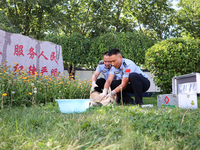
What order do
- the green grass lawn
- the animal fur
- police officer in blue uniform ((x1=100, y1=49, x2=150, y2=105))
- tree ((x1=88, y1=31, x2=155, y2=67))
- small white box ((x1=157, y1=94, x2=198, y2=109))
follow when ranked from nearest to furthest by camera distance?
the green grass lawn, small white box ((x1=157, y1=94, x2=198, y2=109)), the animal fur, police officer in blue uniform ((x1=100, y1=49, x2=150, y2=105)), tree ((x1=88, y1=31, x2=155, y2=67))

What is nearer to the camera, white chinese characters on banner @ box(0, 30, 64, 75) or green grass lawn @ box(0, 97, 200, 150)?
green grass lawn @ box(0, 97, 200, 150)

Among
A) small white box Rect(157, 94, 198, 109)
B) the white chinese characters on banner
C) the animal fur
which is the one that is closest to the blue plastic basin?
the animal fur

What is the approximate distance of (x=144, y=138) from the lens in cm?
128

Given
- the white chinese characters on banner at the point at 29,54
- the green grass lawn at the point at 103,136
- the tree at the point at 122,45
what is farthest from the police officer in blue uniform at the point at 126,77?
the tree at the point at 122,45

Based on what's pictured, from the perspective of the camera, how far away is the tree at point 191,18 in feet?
38.8

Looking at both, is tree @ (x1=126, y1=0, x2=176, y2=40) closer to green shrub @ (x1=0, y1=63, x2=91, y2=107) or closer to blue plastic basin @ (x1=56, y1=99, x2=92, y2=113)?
green shrub @ (x1=0, y1=63, x2=91, y2=107)

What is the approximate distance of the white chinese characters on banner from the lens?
17.2ft

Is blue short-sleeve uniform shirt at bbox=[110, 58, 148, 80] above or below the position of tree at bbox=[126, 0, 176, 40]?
below

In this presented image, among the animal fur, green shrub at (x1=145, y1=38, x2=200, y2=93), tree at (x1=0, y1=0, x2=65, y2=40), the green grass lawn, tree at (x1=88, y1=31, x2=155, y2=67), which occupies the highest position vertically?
tree at (x1=0, y1=0, x2=65, y2=40)

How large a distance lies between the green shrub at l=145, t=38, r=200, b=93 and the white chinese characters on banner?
2768mm

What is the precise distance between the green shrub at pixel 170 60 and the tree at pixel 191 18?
7.09 m

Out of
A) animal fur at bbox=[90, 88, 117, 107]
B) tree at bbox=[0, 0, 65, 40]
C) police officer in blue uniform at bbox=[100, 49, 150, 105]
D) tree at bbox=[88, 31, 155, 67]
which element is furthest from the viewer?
tree at bbox=[0, 0, 65, 40]

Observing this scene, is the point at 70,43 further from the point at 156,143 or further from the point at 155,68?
the point at 156,143

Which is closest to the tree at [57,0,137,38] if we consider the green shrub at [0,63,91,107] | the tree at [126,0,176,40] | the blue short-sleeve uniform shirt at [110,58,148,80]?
the tree at [126,0,176,40]
